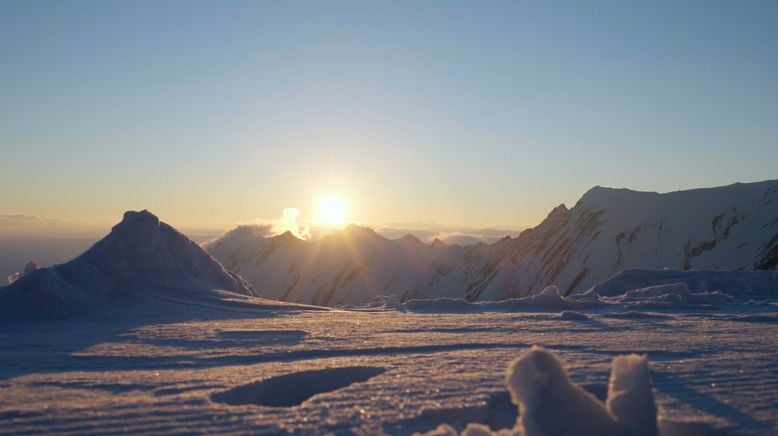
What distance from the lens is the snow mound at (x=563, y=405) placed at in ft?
12.6

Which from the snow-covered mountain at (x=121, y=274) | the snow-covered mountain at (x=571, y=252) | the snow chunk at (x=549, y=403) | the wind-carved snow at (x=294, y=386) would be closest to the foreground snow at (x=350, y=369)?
the wind-carved snow at (x=294, y=386)

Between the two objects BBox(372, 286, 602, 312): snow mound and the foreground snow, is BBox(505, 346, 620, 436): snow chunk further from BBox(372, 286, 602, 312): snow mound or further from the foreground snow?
BBox(372, 286, 602, 312): snow mound

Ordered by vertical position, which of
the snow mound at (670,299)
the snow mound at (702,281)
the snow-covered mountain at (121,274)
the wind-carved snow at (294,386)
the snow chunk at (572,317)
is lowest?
the wind-carved snow at (294,386)

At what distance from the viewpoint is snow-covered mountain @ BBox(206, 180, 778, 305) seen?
36.8m

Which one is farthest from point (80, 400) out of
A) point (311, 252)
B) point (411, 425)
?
point (311, 252)

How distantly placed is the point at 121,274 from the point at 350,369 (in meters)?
9.62

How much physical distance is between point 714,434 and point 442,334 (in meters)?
5.35

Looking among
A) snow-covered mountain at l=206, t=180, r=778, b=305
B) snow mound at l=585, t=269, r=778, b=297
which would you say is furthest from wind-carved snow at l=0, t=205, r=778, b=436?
snow-covered mountain at l=206, t=180, r=778, b=305

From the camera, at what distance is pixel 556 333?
961 centimetres

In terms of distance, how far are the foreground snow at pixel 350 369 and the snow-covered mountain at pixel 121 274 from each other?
2.32 ft

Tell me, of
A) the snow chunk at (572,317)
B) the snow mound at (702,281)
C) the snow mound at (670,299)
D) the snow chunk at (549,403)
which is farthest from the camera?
the snow mound at (702,281)

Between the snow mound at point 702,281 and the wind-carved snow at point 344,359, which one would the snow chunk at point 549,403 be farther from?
the snow mound at point 702,281

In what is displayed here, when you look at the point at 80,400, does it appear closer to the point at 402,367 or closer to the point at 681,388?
the point at 402,367

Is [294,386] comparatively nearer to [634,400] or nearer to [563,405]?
[563,405]
